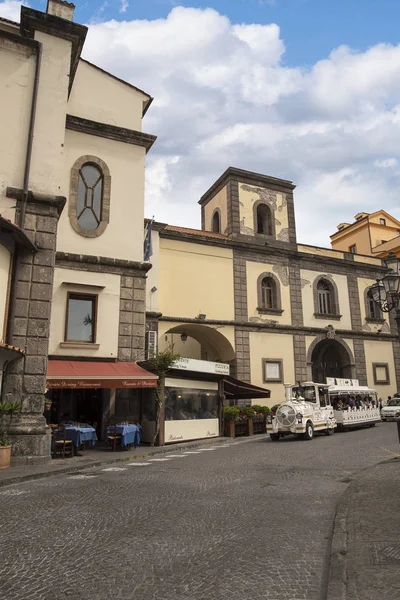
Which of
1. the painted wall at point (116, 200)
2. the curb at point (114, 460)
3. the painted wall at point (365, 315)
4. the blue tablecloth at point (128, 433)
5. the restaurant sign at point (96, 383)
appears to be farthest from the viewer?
the painted wall at point (365, 315)

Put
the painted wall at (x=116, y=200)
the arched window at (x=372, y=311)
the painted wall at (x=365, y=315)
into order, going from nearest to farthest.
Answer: the painted wall at (x=116, y=200)
the painted wall at (x=365, y=315)
the arched window at (x=372, y=311)

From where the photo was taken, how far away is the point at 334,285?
31469 millimetres

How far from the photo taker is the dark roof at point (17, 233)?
38.8 feet

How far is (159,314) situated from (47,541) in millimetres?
18424

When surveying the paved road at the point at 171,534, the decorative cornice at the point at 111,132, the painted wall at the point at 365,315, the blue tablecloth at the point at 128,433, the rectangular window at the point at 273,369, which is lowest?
the paved road at the point at 171,534

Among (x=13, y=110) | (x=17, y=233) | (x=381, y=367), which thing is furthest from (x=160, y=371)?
(x=381, y=367)

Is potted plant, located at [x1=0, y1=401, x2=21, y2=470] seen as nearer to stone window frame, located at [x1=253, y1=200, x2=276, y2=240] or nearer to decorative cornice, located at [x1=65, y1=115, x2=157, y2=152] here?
decorative cornice, located at [x1=65, y1=115, x2=157, y2=152]

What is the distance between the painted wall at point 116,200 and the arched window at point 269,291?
1159cm

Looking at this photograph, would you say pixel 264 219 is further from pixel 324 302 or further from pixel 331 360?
pixel 331 360

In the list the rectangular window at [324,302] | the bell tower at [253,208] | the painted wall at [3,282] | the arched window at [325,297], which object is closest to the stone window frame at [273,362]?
the rectangular window at [324,302]

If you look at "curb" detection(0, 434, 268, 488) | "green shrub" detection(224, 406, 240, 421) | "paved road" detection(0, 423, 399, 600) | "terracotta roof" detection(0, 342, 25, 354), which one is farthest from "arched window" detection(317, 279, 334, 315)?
"terracotta roof" detection(0, 342, 25, 354)

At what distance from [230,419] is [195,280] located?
8.50 metres

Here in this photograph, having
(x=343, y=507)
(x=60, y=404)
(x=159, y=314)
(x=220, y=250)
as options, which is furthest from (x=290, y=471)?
(x=220, y=250)

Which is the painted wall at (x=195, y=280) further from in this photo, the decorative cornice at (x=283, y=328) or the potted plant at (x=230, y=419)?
the potted plant at (x=230, y=419)
